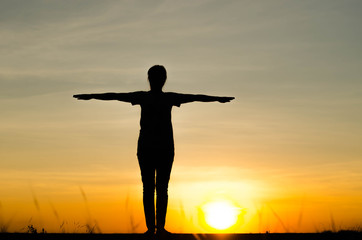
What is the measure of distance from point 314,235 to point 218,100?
271 cm

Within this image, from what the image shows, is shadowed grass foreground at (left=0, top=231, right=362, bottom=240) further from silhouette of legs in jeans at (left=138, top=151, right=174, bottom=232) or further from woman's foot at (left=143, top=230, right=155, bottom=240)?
silhouette of legs in jeans at (left=138, top=151, right=174, bottom=232)

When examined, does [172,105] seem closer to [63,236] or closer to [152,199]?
[152,199]

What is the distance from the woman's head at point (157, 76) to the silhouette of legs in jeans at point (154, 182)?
1.05 metres

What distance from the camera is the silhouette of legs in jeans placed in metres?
8.13

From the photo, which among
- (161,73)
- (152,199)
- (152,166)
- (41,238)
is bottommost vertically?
(41,238)

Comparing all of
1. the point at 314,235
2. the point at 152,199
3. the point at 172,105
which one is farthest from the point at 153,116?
the point at 314,235

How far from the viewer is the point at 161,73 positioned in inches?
323

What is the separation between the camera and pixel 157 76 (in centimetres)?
820

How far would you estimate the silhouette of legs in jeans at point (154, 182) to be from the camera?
8133 mm

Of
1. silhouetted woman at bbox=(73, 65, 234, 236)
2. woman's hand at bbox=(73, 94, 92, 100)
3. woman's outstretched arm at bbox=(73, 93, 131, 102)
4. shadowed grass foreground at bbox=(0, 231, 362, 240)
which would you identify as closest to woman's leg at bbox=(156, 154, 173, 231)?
silhouetted woman at bbox=(73, 65, 234, 236)

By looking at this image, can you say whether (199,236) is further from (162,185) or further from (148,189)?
(148,189)

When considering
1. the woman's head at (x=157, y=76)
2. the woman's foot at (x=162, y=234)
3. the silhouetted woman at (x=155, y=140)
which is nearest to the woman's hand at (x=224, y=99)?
the silhouetted woman at (x=155, y=140)

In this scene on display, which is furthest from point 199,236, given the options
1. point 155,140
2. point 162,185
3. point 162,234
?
point 155,140

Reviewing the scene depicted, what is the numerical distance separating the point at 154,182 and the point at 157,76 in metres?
1.67
